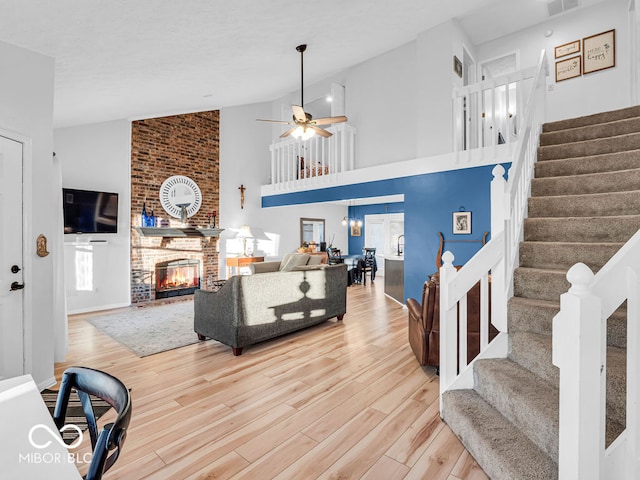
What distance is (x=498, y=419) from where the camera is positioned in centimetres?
191

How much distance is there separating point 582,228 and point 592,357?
1869 mm

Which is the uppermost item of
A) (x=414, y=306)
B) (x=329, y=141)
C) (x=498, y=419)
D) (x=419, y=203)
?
(x=329, y=141)

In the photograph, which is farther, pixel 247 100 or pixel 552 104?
pixel 247 100

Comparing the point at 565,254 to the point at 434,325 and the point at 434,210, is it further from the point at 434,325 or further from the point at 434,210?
the point at 434,210

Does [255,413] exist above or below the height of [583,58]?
below

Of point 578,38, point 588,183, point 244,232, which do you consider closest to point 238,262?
point 244,232

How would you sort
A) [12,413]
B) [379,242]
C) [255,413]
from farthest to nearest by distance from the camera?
[379,242]
[255,413]
[12,413]

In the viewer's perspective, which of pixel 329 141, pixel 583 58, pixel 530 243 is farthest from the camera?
pixel 329 141

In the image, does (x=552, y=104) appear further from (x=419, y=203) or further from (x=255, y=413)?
(x=255, y=413)

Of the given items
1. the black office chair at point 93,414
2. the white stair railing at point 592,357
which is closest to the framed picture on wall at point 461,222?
the white stair railing at point 592,357

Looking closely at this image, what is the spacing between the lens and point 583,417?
1.13m

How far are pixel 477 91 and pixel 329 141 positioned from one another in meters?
2.84

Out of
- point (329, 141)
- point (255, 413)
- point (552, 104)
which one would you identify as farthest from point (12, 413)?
point (552, 104)

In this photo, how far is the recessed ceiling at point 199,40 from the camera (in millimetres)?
2604
